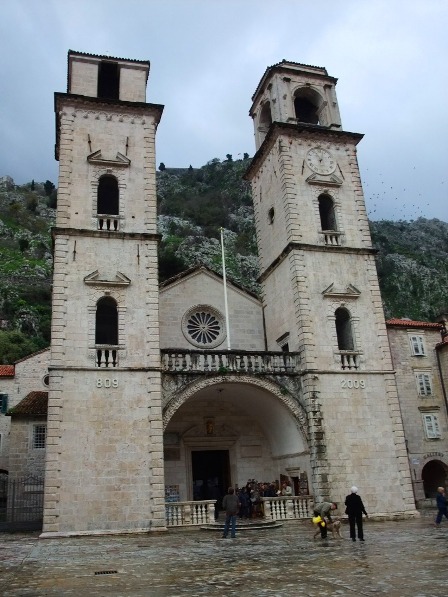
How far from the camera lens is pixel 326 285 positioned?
68.8ft

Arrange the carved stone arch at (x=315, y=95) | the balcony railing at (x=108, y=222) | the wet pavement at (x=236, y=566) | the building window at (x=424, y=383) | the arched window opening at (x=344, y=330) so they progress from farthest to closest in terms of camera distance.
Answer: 1. the building window at (x=424, y=383)
2. the carved stone arch at (x=315, y=95)
3. the arched window opening at (x=344, y=330)
4. the balcony railing at (x=108, y=222)
5. the wet pavement at (x=236, y=566)

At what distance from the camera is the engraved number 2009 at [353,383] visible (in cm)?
1967

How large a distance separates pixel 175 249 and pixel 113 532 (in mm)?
53536

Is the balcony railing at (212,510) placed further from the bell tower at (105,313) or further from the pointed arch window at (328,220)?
the pointed arch window at (328,220)

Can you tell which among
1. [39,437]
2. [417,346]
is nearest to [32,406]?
[39,437]

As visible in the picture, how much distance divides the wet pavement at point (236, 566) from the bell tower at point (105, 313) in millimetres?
1988

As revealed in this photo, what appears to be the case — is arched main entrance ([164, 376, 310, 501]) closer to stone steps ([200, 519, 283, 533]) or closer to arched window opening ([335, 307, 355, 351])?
stone steps ([200, 519, 283, 533])

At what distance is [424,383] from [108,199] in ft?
61.3

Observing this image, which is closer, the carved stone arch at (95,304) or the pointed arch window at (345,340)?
the carved stone arch at (95,304)

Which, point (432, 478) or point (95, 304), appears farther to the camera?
point (432, 478)

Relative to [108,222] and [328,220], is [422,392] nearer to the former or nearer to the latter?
[328,220]

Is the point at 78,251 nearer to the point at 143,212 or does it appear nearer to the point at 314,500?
the point at 143,212

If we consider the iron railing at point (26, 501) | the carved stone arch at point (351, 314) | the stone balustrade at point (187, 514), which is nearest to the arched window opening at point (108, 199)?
the carved stone arch at point (351, 314)

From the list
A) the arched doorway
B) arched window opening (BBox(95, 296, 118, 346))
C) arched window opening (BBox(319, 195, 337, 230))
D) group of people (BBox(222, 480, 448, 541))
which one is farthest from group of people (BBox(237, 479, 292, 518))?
the arched doorway
